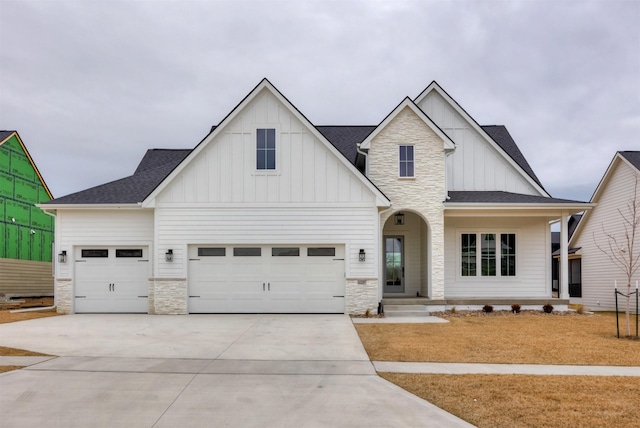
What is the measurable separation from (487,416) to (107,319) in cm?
1280

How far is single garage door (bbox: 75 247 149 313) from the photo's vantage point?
16.9 metres

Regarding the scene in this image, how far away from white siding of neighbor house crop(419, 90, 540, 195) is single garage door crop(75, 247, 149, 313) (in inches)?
487

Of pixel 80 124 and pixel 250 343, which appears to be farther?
pixel 80 124

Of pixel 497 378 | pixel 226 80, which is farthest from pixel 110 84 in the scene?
pixel 497 378

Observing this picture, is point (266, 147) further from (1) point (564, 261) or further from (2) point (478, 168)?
(1) point (564, 261)

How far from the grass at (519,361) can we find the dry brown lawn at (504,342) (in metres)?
0.02

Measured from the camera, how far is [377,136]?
17.3 m

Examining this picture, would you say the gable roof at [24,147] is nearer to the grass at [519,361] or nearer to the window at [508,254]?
the grass at [519,361]

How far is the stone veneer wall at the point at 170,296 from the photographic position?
53.3 ft

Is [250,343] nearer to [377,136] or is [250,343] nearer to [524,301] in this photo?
[377,136]

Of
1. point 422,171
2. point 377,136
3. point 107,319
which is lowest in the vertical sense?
point 107,319

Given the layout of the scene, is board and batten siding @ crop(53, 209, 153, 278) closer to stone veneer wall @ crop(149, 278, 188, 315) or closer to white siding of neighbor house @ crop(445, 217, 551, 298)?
stone veneer wall @ crop(149, 278, 188, 315)

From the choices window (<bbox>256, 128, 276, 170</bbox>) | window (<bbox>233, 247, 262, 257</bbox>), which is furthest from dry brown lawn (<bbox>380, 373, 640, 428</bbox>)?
window (<bbox>256, 128, 276, 170</bbox>)

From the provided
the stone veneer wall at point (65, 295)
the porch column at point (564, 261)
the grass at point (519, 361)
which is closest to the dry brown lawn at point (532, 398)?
the grass at point (519, 361)
